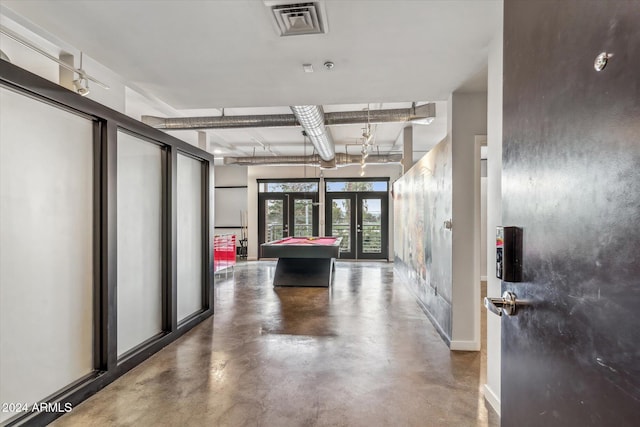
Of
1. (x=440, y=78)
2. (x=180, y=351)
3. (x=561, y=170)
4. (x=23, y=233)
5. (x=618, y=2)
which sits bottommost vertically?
(x=180, y=351)

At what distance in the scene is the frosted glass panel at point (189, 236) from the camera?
13.3 ft

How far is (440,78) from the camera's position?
10.5ft

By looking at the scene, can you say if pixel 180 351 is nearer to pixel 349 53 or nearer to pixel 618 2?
pixel 349 53

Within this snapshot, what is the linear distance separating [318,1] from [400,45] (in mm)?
850

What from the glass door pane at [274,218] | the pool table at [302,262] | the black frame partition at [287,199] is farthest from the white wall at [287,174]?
the pool table at [302,262]

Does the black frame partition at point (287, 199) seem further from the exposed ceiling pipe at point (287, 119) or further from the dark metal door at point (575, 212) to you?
the dark metal door at point (575, 212)

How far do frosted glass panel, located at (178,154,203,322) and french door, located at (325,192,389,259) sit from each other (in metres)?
6.55

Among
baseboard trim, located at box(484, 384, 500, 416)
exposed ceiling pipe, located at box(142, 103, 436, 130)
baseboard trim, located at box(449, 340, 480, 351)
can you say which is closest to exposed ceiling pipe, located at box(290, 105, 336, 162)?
exposed ceiling pipe, located at box(142, 103, 436, 130)

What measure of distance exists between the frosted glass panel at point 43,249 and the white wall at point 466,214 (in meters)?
3.40

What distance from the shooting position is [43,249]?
229 cm

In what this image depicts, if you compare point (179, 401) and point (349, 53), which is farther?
point (349, 53)

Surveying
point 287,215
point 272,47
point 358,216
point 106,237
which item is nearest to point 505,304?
point 272,47

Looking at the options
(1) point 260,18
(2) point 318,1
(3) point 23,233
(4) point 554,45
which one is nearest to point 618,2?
(4) point 554,45

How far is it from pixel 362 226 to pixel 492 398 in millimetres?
8349
